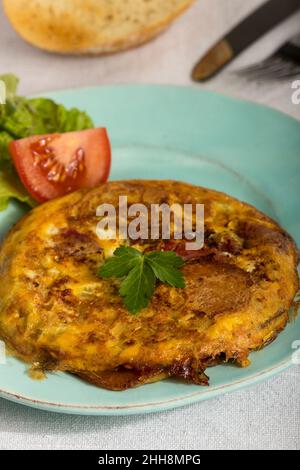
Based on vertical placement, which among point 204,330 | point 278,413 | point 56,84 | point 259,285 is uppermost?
point 56,84

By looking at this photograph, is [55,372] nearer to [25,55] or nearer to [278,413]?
[278,413]

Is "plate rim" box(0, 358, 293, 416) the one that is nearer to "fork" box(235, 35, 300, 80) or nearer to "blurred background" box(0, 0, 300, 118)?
"blurred background" box(0, 0, 300, 118)

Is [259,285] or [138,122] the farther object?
[138,122]

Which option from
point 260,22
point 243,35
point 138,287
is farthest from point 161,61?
point 138,287

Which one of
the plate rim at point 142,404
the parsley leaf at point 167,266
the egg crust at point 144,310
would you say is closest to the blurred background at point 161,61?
the egg crust at point 144,310

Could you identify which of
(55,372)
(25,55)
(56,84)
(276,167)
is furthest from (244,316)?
(25,55)

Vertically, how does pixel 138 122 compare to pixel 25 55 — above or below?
below

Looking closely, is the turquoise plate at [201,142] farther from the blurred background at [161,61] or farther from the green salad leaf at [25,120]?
the blurred background at [161,61]
